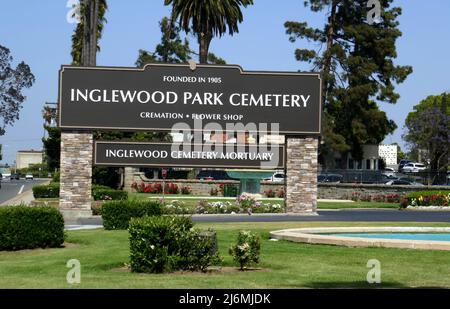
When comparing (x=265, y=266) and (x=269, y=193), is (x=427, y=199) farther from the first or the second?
(x=265, y=266)

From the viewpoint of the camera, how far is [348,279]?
13039 mm

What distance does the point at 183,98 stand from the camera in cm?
3266

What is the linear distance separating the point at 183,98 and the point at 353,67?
39756 millimetres

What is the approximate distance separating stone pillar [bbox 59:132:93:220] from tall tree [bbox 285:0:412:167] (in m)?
39.5

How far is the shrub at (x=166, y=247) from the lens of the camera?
45.2 feet

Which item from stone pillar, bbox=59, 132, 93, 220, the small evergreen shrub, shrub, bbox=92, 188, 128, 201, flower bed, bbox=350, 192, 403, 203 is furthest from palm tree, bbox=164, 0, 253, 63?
stone pillar, bbox=59, 132, 93, 220

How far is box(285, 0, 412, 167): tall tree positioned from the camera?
6981cm

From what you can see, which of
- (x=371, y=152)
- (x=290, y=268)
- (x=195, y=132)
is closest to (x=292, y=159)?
(x=195, y=132)

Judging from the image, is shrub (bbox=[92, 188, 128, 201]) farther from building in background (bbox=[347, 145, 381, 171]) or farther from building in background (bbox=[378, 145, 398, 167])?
building in background (bbox=[378, 145, 398, 167])

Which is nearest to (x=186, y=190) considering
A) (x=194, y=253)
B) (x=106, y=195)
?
(x=106, y=195)
